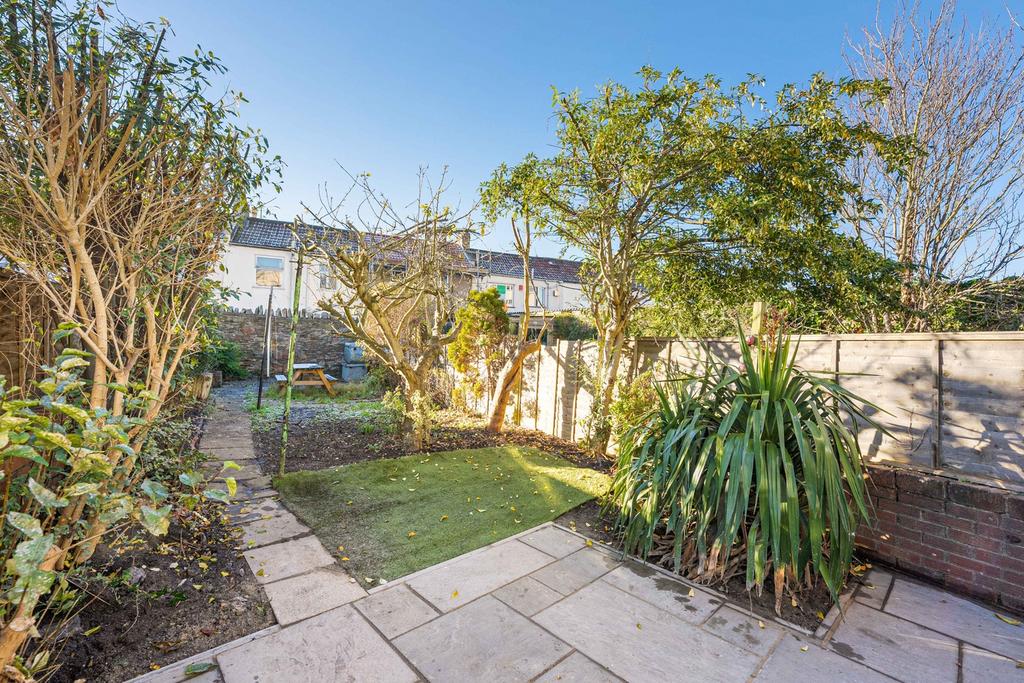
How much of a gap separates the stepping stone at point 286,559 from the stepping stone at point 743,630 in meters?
2.27

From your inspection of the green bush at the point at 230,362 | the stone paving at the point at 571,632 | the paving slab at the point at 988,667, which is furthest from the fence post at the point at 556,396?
the green bush at the point at 230,362

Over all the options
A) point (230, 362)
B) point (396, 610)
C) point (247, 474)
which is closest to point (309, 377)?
point (230, 362)

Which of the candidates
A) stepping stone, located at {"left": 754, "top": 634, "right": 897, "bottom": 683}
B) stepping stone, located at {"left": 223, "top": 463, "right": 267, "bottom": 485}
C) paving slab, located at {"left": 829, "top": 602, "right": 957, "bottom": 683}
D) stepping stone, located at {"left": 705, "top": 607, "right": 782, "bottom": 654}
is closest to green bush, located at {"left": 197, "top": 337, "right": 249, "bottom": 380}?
stepping stone, located at {"left": 223, "top": 463, "right": 267, "bottom": 485}

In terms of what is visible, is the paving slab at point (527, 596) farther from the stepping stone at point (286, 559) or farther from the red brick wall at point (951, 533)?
the red brick wall at point (951, 533)

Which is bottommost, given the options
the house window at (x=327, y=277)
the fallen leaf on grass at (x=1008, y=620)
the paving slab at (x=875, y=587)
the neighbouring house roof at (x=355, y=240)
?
the paving slab at (x=875, y=587)

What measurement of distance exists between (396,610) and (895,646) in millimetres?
2532

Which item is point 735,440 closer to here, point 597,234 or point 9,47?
point 597,234

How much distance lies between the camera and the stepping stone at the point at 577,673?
74.7 inches

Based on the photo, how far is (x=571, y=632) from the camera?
222 centimetres

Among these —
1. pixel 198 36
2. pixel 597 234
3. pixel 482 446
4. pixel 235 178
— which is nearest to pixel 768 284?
pixel 597 234

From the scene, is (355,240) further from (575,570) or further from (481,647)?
(481,647)

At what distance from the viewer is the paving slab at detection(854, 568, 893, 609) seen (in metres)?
2.63

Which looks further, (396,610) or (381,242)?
(381,242)

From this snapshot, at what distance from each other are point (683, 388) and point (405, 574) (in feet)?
7.63
